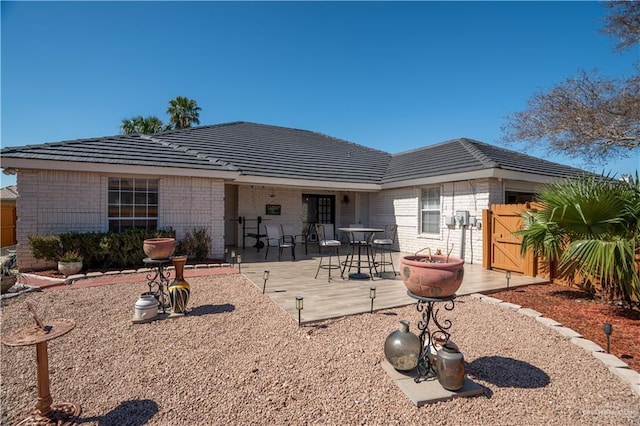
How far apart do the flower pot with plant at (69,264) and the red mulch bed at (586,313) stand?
9781mm

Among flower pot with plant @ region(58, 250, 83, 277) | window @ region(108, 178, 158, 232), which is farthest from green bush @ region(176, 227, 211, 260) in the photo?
flower pot with plant @ region(58, 250, 83, 277)

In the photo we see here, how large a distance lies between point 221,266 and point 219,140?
668 centimetres

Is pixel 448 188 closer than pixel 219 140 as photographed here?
Yes

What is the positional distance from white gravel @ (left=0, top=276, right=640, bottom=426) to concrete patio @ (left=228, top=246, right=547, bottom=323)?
37 centimetres

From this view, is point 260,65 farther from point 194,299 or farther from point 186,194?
point 194,299

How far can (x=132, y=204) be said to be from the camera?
29.8 feet

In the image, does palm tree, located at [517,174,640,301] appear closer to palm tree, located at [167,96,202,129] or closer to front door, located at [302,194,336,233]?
front door, located at [302,194,336,233]

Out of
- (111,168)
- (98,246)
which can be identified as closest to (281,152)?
(111,168)

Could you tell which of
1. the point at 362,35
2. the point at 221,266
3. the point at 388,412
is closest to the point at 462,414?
the point at 388,412

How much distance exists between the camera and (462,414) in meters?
2.56

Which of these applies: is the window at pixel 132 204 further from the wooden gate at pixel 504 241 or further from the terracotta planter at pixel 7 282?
the wooden gate at pixel 504 241

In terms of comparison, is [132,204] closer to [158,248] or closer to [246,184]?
[246,184]

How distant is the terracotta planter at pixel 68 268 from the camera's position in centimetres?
716

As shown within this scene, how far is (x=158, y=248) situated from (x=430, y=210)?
9.68 meters
